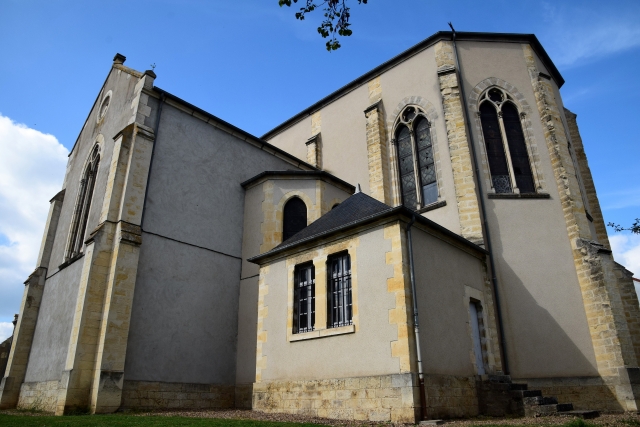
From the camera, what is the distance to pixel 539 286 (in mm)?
12453

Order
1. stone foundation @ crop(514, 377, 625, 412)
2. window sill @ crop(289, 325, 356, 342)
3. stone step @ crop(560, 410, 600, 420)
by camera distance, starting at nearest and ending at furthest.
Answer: stone step @ crop(560, 410, 600, 420)
window sill @ crop(289, 325, 356, 342)
stone foundation @ crop(514, 377, 625, 412)

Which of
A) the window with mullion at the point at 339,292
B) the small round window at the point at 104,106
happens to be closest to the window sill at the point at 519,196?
the window with mullion at the point at 339,292

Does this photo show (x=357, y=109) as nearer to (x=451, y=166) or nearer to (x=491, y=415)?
(x=451, y=166)

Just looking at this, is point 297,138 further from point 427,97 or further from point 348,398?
point 348,398

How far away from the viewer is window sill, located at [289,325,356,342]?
911 centimetres

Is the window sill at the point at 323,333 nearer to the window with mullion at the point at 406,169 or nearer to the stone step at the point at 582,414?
the stone step at the point at 582,414

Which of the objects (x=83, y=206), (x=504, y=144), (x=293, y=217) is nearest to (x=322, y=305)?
(x=293, y=217)

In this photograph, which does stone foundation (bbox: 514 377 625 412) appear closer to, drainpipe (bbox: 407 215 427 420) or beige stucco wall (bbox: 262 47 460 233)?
beige stucco wall (bbox: 262 47 460 233)

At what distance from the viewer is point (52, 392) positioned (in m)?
11.9

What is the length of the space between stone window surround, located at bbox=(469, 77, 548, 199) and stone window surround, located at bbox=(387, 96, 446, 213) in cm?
132

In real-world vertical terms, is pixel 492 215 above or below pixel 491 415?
above

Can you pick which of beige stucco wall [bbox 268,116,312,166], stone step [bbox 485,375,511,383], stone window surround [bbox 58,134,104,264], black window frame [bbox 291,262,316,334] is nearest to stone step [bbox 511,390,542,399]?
stone step [bbox 485,375,511,383]

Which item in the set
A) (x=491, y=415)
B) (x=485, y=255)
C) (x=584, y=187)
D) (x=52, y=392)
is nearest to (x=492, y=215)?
(x=485, y=255)

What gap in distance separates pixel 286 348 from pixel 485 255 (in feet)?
19.5
